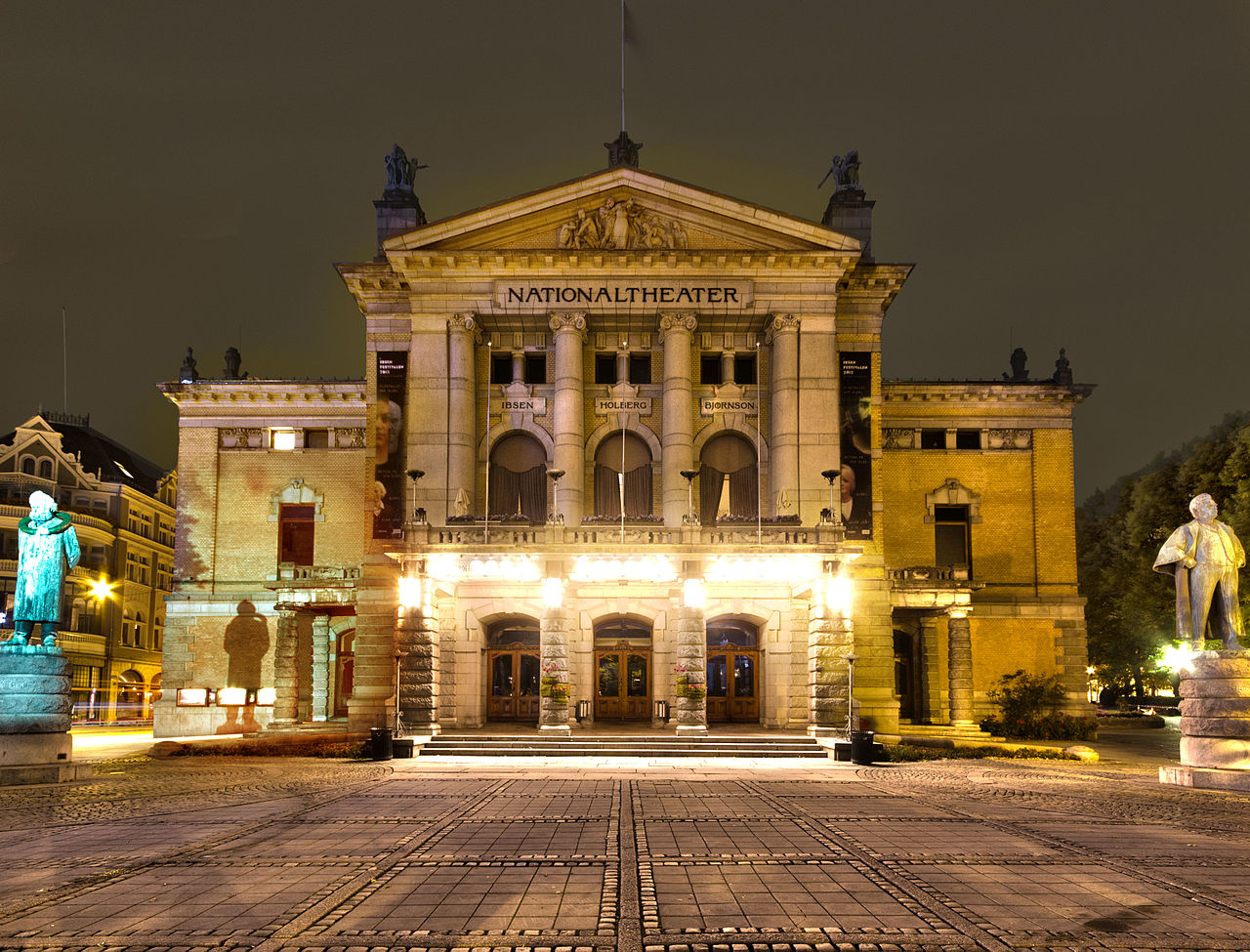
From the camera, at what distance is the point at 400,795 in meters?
19.7

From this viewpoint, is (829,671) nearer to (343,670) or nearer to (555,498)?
(555,498)

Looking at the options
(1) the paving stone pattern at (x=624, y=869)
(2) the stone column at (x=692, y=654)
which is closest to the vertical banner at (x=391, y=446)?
(2) the stone column at (x=692, y=654)

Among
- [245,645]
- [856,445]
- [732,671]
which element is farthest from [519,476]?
[245,645]

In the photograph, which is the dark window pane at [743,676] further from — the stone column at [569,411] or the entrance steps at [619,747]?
the stone column at [569,411]

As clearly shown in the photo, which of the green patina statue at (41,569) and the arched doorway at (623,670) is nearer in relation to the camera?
the green patina statue at (41,569)

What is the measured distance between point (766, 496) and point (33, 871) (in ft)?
98.3

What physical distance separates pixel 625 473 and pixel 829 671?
1127cm

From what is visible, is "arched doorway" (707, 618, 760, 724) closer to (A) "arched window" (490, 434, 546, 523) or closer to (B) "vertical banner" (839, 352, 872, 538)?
(B) "vertical banner" (839, 352, 872, 538)

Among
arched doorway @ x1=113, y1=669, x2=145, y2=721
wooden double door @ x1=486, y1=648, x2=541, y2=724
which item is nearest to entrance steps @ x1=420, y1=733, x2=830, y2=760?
wooden double door @ x1=486, y1=648, x2=541, y2=724

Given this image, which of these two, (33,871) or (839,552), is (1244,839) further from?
(839,552)

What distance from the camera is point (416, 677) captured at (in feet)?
104

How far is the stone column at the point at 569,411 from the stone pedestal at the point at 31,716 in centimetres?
1809

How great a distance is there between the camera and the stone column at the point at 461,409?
37.2 meters

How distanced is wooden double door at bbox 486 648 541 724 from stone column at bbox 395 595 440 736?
6.20 m
